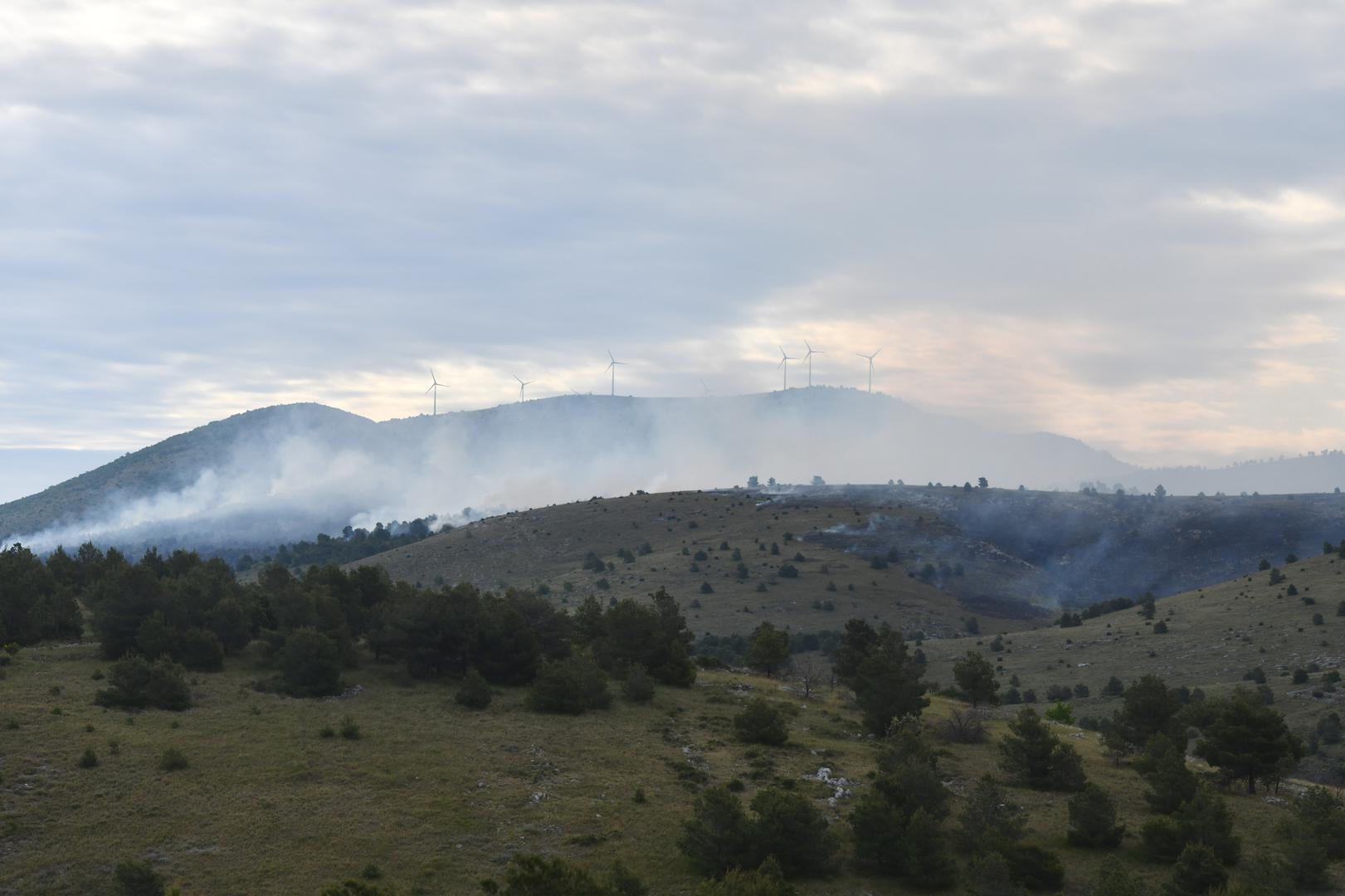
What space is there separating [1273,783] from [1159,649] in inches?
2228

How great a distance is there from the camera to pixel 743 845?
51562 mm

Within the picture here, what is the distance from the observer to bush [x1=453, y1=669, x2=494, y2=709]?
74500mm

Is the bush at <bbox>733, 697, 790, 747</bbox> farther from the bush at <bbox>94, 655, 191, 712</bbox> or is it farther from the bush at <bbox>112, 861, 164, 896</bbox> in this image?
the bush at <bbox>112, 861, 164, 896</bbox>

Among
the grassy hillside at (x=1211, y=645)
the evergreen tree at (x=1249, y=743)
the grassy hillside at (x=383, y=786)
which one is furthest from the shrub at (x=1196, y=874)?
the grassy hillside at (x=1211, y=645)

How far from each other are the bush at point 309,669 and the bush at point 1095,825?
46288 mm

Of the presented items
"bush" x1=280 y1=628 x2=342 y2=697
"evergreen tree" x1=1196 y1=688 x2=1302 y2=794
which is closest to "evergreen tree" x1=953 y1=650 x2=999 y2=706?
"evergreen tree" x1=1196 y1=688 x2=1302 y2=794

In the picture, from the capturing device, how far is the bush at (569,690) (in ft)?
245

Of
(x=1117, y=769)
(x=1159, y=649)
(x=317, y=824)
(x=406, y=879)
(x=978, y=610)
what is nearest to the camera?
(x=406, y=879)

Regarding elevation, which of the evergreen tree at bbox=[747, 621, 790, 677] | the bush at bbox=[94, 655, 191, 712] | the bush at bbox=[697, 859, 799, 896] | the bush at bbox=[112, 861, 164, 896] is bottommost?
the bush at bbox=[697, 859, 799, 896]

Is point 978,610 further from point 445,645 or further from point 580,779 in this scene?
point 580,779

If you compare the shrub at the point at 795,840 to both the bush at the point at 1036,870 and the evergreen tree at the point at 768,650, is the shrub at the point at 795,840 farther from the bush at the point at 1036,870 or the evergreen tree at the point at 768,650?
the evergreen tree at the point at 768,650

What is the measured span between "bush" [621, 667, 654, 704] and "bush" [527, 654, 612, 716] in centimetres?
176

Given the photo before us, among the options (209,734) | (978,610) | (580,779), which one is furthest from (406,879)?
(978,610)

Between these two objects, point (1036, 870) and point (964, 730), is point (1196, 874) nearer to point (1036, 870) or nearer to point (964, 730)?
point (1036, 870)
